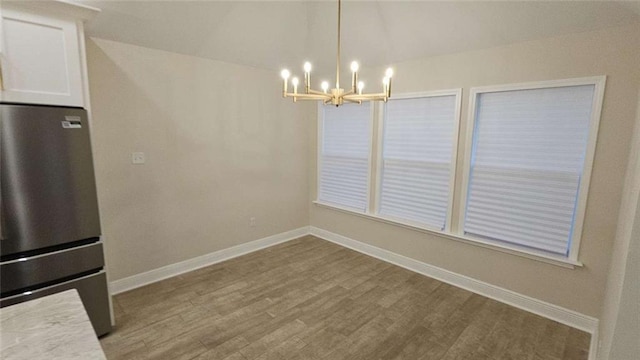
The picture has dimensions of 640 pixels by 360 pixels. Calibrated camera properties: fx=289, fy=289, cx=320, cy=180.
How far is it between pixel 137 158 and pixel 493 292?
4037 millimetres

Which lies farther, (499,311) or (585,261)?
(499,311)

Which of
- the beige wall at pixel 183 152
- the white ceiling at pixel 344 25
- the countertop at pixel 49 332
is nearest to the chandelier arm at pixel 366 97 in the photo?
the white ceiling at pixel 344 25

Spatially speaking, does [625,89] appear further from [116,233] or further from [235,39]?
[116,233]

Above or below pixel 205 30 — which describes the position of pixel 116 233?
below

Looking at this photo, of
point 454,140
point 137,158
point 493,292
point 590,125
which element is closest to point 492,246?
point 493,292

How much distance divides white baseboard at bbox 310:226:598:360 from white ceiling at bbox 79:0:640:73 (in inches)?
96.9

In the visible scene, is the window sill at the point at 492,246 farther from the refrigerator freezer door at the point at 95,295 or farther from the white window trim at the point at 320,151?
the refrigerator freezer door at the point at 95,295

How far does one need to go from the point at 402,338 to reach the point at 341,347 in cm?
53

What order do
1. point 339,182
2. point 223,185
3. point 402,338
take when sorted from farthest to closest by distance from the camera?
1. point 339,182
2. point 223,185
3. point 402,338

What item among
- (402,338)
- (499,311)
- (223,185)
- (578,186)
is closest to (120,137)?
(223,185)

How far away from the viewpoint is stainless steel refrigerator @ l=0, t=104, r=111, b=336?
1886 millimetres

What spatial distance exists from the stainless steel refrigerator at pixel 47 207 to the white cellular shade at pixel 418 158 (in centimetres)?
314

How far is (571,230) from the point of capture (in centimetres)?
260

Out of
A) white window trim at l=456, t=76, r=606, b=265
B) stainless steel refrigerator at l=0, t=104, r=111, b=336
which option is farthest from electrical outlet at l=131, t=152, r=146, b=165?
white window trim at l=456, t=76, r=606, b=265
